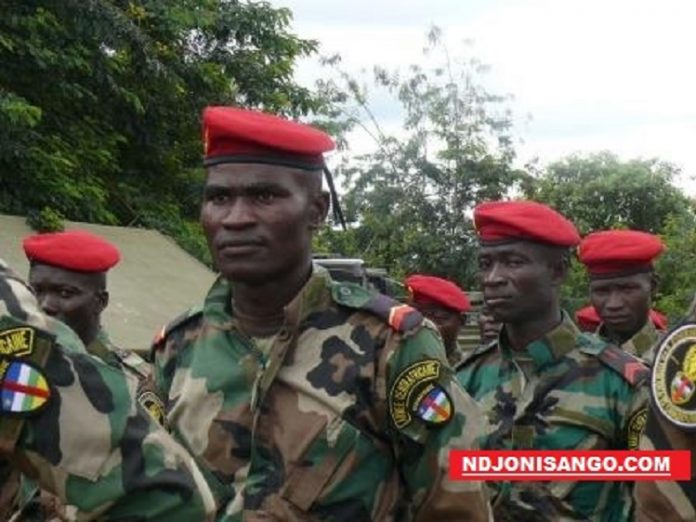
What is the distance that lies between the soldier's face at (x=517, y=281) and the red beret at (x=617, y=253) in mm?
1429

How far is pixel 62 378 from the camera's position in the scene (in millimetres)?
2113

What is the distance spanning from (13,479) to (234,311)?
3.96 feet

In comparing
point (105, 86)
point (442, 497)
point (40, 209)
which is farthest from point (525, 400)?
point (105, 86)

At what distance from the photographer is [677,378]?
2.71 m

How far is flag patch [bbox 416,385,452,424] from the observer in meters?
3.25

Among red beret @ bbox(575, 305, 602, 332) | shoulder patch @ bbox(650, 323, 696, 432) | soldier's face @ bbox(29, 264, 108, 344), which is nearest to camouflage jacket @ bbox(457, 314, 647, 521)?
shoulder patch @ bbox(650, 323, 696, 432)

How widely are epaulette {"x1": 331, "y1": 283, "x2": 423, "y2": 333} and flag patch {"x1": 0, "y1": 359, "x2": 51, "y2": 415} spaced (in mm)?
1396

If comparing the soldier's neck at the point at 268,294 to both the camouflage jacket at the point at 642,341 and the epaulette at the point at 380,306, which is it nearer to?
the epaulette at the point at 380,306

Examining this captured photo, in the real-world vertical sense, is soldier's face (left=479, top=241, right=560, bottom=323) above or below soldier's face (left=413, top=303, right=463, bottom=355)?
above

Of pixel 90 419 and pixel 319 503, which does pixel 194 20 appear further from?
pixel 90 419

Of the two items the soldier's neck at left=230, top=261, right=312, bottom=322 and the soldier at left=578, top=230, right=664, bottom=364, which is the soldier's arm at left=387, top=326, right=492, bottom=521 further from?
the soldier at left=578, top=230, right=664, bottom=364

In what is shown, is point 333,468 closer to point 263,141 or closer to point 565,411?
point 263,141

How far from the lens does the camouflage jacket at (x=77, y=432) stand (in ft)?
6.83

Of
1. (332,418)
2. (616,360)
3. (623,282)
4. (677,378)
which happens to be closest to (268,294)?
(332,418)
